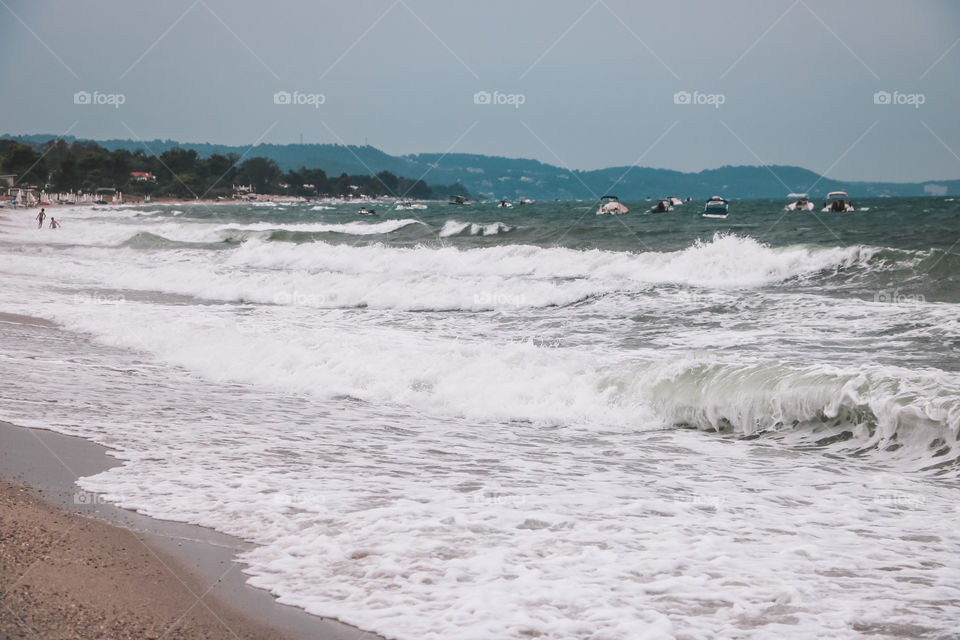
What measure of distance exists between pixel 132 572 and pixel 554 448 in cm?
420

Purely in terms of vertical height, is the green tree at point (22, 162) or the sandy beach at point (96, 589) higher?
the green tree at point (22, 162)

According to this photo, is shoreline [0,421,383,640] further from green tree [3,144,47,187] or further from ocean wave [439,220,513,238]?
green tree [3,144,47,187]

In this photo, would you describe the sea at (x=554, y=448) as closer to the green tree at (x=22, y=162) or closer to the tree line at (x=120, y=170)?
the green tree at (x=22, y=162)

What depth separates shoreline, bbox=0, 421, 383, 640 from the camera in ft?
13.4

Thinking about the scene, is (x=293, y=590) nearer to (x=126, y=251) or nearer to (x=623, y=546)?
(x=623, y=546)

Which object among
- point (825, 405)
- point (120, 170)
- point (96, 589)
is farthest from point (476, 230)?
point (120, 170)


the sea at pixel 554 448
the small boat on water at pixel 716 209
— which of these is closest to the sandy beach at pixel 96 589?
the sea at pixel 554 448

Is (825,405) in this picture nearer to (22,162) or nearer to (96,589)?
(96,589)

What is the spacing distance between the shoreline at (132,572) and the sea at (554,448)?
0.17 meters

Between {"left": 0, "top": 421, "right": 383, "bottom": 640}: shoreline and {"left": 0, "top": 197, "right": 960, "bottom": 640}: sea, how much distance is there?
167 millimetres

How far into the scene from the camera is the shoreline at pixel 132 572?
13.4ft

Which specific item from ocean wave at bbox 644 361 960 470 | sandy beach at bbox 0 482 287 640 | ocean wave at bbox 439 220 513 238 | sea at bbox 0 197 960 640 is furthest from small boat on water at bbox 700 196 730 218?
sandy beach at bbox 0 482 287 640

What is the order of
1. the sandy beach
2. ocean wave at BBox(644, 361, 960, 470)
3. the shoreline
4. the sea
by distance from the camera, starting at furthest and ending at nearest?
ocean wave at BBox(644, 361, 960, 470) < the sea < the shoreline < the sandy beach

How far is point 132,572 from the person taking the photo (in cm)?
469
